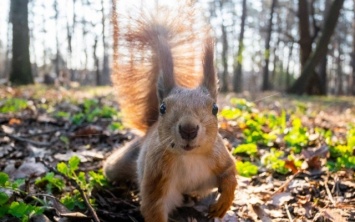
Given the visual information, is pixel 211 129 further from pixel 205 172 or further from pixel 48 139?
pixel 48 139

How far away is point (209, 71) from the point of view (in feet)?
6.75

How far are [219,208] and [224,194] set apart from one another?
7 centimetres

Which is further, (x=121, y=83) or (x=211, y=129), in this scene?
(x=121, y=83)

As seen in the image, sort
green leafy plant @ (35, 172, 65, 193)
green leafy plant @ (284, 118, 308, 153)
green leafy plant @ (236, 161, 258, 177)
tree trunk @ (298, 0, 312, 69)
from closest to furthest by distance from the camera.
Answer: green leafy plant @ (35, 172, 65, 193)
green leafy plant @ (236, 161, 258, 177)
green leafy plant @ (284, 118, 308, 153)
tree trunk @ (298, 0, 312, 69)

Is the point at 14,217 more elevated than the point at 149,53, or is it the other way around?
the point at 149,53

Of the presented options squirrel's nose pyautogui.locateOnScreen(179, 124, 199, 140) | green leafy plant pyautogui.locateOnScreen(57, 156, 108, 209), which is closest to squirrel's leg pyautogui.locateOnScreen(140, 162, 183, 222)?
squirrel's nose pyautogui.locateOnScreen(179, 124, 199, 140)

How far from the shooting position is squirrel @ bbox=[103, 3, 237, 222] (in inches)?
68.5

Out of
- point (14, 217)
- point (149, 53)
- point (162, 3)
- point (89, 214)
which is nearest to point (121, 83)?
point (149, 53)

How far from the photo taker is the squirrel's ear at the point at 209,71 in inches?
79.7

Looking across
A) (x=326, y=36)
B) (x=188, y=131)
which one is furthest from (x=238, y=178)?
(x=326, y=36)

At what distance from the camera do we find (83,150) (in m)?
3.25

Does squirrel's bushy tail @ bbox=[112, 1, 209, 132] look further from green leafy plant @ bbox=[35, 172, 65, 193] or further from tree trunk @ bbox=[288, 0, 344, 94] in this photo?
tree trunk @ bbox=[288, 0, 344, 94]

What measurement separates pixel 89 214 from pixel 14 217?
0.36 meters

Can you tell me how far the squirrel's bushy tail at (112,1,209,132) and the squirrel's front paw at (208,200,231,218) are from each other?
72 centimetres
